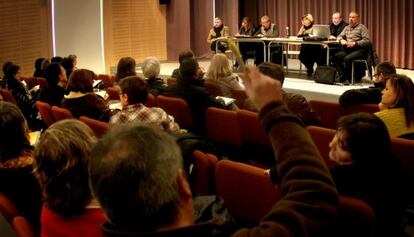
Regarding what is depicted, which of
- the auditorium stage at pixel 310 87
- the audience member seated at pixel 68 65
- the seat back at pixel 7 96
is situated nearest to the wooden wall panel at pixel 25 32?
the auditorium stage at pixel 310 87

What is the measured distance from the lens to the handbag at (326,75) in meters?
8.64

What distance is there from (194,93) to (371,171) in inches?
108

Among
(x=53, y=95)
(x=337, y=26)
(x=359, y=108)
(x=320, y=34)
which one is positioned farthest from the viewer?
(x=337, y=26)

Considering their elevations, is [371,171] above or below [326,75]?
below

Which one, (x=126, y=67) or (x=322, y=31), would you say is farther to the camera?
(x=322, y=31)

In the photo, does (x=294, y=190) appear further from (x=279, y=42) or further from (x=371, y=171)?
(x=279, y=42)

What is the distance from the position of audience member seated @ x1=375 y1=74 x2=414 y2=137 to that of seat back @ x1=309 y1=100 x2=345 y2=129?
0.82 m

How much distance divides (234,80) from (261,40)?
484 centimetres

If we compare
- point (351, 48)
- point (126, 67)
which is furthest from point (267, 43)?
point (126, 67)

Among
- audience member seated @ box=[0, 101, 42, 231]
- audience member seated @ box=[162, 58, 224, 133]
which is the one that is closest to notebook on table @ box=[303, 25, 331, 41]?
audience member seated @ box=[162, 58, 224, 133]

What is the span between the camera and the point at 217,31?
11609 millimetres

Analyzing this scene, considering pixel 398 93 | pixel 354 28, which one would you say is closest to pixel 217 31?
pixel 354 28

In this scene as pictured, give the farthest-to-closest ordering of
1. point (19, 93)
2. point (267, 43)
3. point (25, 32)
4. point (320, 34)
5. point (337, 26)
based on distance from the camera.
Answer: point (267, 43)
point (25, 32)
point (337, 26)
point (320, 34)
point (19, 93)

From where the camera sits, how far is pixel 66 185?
6.15 feet
